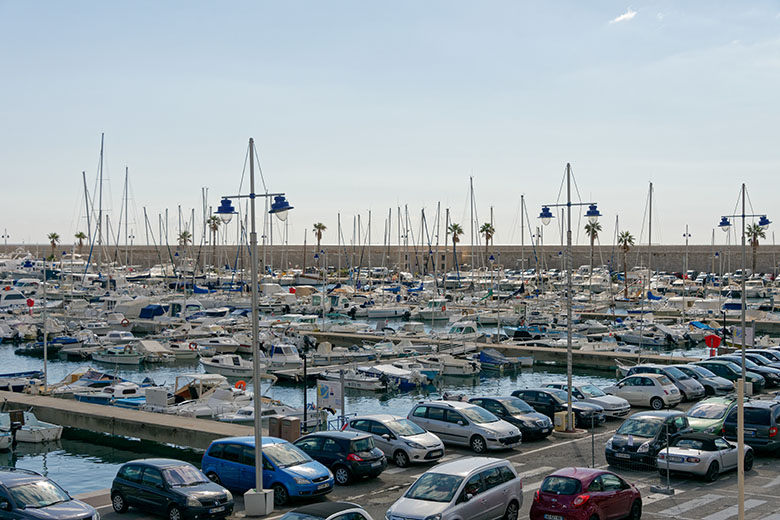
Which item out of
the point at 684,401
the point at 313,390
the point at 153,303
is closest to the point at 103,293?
the point at 153,303

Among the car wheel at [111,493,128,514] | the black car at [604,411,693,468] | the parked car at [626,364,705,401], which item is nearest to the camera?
the car wheel at [111,493,128,514]

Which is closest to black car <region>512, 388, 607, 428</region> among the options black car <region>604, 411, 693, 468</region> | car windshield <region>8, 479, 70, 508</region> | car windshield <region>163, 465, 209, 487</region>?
black car <region>604, 411, 693, 468</region>

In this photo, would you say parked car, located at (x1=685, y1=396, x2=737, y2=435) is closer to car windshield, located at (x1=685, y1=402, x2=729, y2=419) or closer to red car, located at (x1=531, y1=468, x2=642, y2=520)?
car windshield, located at (x1=685, y1=402, x2=729, y2=419)

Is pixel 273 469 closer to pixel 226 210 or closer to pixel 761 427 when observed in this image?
pixel 226 210

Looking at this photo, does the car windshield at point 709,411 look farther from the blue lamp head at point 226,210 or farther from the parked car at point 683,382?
the blue lamp head at point 226,210

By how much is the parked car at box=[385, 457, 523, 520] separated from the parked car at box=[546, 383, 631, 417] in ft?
45.0

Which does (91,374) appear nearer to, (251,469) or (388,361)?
(388,361)

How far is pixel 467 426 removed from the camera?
24.7 meters

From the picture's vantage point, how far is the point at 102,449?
32062 mm

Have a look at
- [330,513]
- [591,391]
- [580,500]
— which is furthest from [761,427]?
[330,513]

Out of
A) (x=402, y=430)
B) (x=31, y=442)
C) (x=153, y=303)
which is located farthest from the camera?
(x=153, y=303)

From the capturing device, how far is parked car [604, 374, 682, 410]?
3228 cm

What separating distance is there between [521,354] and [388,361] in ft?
35.0

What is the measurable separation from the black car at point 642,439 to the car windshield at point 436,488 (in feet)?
25.7
